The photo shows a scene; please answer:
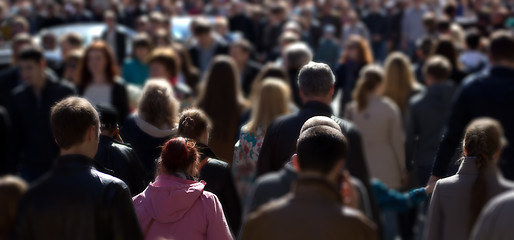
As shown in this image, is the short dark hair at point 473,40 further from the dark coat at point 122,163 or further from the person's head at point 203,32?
the dark coat at point 122,163

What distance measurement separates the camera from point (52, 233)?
151 inches

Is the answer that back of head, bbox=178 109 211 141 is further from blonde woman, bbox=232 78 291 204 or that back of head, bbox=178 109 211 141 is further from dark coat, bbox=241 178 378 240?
dark coat, bbox=241 178 378 240

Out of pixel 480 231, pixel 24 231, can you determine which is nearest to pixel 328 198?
pixel 480 231

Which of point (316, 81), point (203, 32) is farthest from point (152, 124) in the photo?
point (203, 32)

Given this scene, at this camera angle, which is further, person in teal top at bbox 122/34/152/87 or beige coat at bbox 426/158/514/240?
person in teal top at bbox 122/34/152/87

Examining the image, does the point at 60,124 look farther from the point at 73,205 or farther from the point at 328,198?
the point at 328,198

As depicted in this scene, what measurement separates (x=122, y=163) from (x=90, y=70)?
14.9 feet

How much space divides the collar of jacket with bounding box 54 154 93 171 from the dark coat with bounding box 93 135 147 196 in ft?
3.41

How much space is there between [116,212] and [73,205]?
0.57 feet

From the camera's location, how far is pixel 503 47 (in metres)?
7.30

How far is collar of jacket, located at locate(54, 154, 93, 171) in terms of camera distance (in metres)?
3.88

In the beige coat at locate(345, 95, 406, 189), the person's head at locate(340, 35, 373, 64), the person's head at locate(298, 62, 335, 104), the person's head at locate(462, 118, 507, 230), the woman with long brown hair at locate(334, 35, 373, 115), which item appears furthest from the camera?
the person's head at locate(340, 35, 373, 64)

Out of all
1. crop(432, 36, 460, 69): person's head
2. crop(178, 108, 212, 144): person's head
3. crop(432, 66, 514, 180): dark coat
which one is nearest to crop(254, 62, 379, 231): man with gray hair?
crop(178, 108, 212, 144): person's head

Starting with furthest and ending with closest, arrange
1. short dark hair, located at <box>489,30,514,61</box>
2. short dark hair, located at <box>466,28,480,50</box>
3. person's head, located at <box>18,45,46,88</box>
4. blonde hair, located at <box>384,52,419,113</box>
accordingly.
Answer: short dark hair, located at <box>466,28,480,50</box>
blonde hair, located at <box>384,52,419,113</box>
person's head, located at <box>18,45,46,88</box>
short dark hair, located at <box>489,30,514,61</box>
